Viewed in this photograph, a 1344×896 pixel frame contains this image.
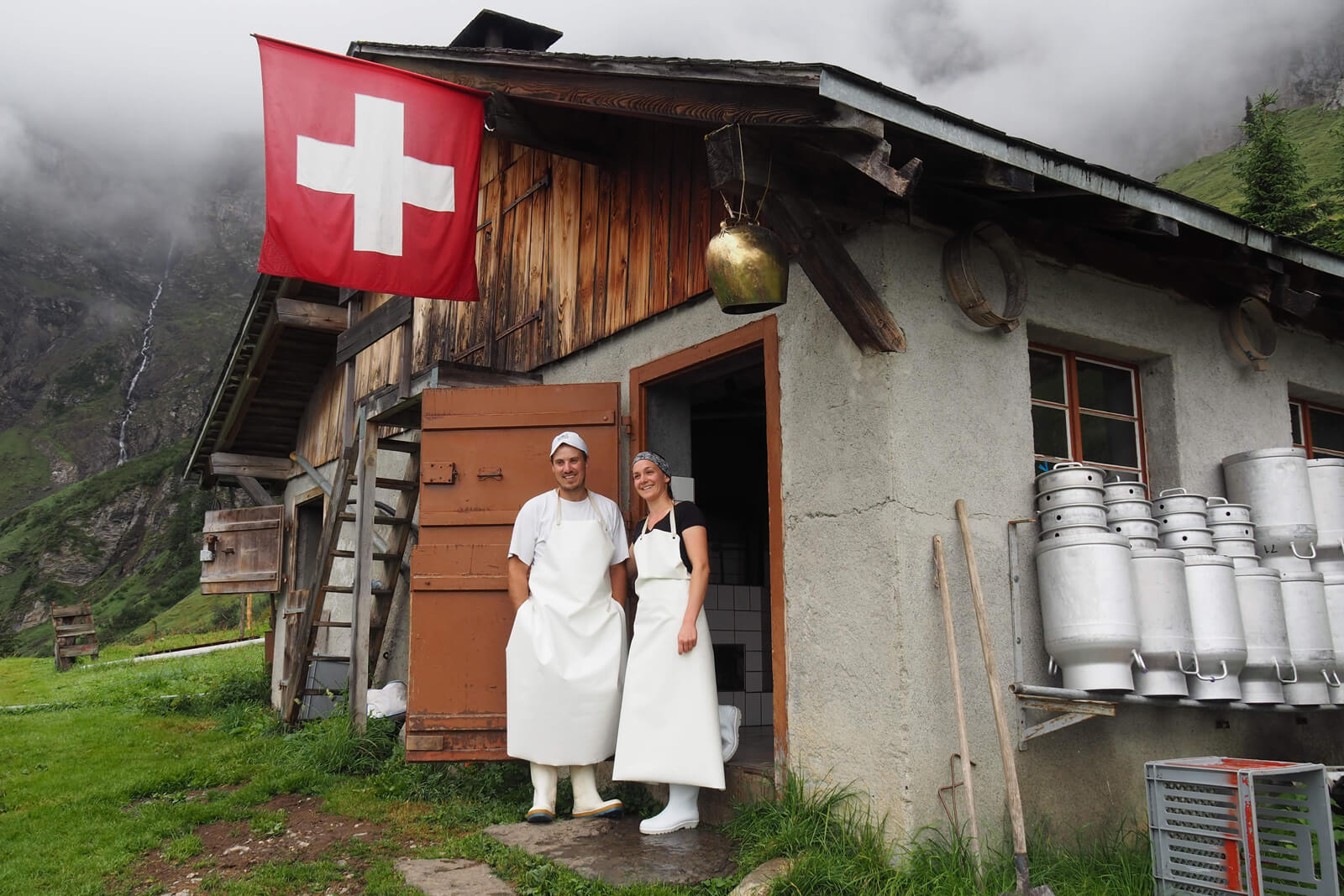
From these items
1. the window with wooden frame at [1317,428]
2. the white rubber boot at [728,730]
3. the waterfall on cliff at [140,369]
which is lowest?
the white rubber boot at [728,730]

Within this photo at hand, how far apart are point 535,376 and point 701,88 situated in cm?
307

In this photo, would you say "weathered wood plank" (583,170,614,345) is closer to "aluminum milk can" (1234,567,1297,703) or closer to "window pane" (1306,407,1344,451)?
"aluminum milk can" (1234,567,1297,703)

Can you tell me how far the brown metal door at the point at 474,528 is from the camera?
231 inches

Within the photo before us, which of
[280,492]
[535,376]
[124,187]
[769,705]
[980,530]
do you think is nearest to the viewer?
[980,530]

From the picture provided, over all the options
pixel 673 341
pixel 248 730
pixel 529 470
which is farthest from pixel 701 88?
pixel 248 730

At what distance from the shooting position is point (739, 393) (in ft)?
25.0


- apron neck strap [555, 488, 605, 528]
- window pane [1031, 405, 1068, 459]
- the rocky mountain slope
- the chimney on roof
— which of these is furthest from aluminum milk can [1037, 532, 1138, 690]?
the rocky mountain slope

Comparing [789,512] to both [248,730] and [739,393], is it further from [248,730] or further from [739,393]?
[248,730]

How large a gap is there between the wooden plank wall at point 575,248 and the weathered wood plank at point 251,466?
14.3ft

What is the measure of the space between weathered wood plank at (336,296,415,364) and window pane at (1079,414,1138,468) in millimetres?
5834

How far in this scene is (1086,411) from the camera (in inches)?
213

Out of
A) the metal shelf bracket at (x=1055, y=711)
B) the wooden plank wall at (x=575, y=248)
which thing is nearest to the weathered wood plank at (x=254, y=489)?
the wooden plank wall at (x=575, y=248)

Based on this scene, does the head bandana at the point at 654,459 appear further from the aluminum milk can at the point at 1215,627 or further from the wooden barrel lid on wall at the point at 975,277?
the aluminum milk can at the point at 1215,627

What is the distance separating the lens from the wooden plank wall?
18.8 feet
